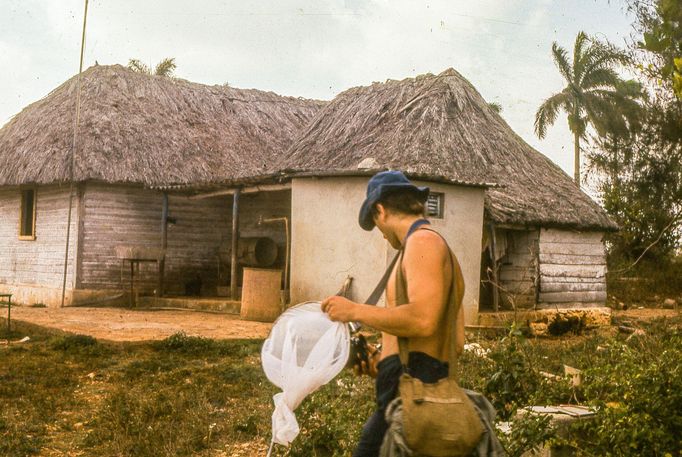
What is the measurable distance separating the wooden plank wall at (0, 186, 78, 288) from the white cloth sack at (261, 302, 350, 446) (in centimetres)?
1421

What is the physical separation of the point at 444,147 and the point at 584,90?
17087 millimetres

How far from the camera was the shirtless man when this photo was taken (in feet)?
8.62

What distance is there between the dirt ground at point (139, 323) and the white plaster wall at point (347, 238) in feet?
3.94

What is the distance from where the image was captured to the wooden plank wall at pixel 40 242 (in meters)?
16.8

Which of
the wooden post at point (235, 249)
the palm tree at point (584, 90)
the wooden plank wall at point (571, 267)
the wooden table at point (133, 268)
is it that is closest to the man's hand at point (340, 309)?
the wooden post at point (235, 249)

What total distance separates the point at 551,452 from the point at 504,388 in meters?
0.48

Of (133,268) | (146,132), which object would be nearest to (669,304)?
(133,268)

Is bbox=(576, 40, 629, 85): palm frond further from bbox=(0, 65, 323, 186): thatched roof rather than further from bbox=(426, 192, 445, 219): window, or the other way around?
bbox=(426, 192, 445, 219): window

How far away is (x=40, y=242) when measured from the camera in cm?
1764

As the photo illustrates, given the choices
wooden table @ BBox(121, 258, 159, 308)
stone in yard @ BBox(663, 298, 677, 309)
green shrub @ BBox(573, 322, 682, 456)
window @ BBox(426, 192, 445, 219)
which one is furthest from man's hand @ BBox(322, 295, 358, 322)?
stone in yard @ BBox(663, 298, 677, 309)

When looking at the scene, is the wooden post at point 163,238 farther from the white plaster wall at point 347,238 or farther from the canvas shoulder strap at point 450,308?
the canvas shoulder strap at point 450,308

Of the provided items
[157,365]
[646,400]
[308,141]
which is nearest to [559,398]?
[646,400]

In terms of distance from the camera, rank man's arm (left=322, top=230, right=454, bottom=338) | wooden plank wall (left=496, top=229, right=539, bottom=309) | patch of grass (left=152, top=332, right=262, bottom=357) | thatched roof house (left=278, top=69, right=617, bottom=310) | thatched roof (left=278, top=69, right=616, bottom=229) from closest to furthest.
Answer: man's arm (left=322, top=230, right=454, bottom=338), patch of grass (left=152, top=332, right=262, bottom=357), thatched roof (left=278, top=69, right=616, bottom=229), thatched roof house (left=278, top=69, right=617, bottom=310), wooden plank wall (left=496, top=229, right=539, bottom=309)

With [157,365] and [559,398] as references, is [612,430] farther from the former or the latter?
[157,365]
